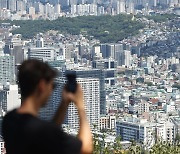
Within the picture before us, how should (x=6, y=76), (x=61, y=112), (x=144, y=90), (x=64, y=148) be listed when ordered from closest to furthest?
1. (x=64, y=148)
2. (x=61, y=112)
3. (x=6, y=76)
4. (x=144, y=90)

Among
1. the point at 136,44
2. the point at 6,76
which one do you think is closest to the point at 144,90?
the point at 6,76

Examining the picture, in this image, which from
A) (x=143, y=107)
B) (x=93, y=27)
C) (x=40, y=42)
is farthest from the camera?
(x=93, y=27)

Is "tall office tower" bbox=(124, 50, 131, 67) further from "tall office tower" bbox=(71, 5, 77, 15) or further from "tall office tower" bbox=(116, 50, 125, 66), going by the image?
"tall office tower" bbox=(71, 5, 77, 15)

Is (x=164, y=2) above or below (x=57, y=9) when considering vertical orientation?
above

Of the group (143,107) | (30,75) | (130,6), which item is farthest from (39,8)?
(30,75)

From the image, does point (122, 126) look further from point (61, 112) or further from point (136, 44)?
point (136, 44)

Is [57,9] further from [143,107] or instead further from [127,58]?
[143,107]

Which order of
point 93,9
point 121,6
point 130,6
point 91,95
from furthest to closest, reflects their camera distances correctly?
point 130,6 → point 121,6 → point 93,9 → point 91,95
